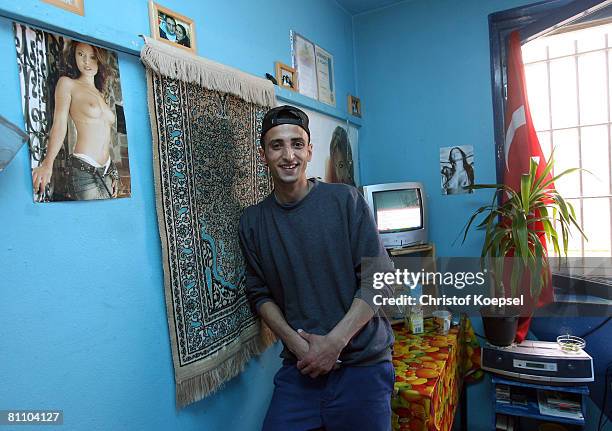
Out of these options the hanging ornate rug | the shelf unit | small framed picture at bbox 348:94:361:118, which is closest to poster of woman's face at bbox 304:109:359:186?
small framed picture at bbox 348:94:361:118

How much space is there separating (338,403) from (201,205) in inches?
29.1

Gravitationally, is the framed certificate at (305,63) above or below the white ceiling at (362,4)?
below

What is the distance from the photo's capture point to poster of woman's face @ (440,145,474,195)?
234 centimetres

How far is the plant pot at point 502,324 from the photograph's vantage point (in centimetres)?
188

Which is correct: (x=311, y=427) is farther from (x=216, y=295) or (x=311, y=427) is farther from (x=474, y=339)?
(x=474, y=339)

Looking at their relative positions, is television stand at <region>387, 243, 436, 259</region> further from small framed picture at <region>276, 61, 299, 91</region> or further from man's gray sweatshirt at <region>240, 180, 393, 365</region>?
small framed picture at <region>276, 61, 299, 91</region>

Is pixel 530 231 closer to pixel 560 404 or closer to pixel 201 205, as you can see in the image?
pixel 560 404

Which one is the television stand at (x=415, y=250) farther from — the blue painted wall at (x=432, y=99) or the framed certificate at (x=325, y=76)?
the framed certificate at (x=325, y=76)

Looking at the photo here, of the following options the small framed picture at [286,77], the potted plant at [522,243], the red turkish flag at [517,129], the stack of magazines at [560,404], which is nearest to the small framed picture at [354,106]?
the small framed picture at [286,77]

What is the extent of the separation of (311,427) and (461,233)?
5.40 feet

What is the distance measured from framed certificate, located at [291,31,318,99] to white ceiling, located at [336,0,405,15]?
2.01 ft

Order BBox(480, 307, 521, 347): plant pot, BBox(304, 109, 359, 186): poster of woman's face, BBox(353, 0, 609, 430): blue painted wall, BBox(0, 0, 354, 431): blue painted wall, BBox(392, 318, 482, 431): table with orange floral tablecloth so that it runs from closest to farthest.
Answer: BBox(0, 0, 354, 431): blue painted wall → BBox(392, 318, 482, 431): table with orange floral tablecloth → BBox(480, 307, 521, 347): plant pot → BBox(304, 109, 359, 186): poster of woman's face → BBox(353, 0, 609, 430): blue painted wall

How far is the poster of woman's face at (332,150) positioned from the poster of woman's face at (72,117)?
1.05 meters

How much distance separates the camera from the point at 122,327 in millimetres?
1001
